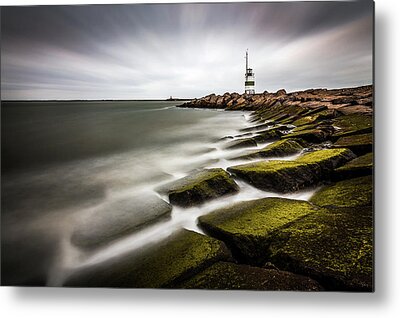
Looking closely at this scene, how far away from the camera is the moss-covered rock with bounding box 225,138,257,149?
1682 mm

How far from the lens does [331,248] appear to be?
1462mm

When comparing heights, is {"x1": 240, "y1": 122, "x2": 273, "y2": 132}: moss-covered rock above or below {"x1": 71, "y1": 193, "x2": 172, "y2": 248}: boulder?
above

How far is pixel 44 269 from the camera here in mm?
1574

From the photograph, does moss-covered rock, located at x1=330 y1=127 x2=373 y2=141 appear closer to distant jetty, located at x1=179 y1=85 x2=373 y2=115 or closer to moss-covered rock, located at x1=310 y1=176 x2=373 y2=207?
distant jetty, located at x1=179 y1=85 x2=373 y2=115

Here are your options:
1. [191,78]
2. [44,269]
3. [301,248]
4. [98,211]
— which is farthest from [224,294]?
[191,78]

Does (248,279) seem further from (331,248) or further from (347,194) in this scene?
(347,194)

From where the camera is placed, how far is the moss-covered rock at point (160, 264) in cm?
148

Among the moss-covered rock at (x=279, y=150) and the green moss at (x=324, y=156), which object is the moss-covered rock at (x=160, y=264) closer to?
the moss-covered rock at (x=279, y=150)

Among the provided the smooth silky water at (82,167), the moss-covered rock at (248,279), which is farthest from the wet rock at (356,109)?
the moss-covered rock at (248,279)

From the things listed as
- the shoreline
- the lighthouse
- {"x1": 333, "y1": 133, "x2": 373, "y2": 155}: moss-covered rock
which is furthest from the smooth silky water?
{"x1": 333, "y1": 133, "x2": 373, "y2": 155}: moss-covered rock

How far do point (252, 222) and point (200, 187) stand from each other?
0.88ft

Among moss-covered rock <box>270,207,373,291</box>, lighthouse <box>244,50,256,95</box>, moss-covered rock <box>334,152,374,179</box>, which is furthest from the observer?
lighthouse <box>244,50,256,95</box>

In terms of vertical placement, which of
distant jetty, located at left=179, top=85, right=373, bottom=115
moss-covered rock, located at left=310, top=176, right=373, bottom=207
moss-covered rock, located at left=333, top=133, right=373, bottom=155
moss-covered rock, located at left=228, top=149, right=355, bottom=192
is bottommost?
moss-covered rock, located at left=310, top=176, right=373, bottom=207

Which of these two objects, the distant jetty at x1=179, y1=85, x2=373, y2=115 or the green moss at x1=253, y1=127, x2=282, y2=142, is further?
the green moss at x1=253, y1=127, x2=282, y2=142
